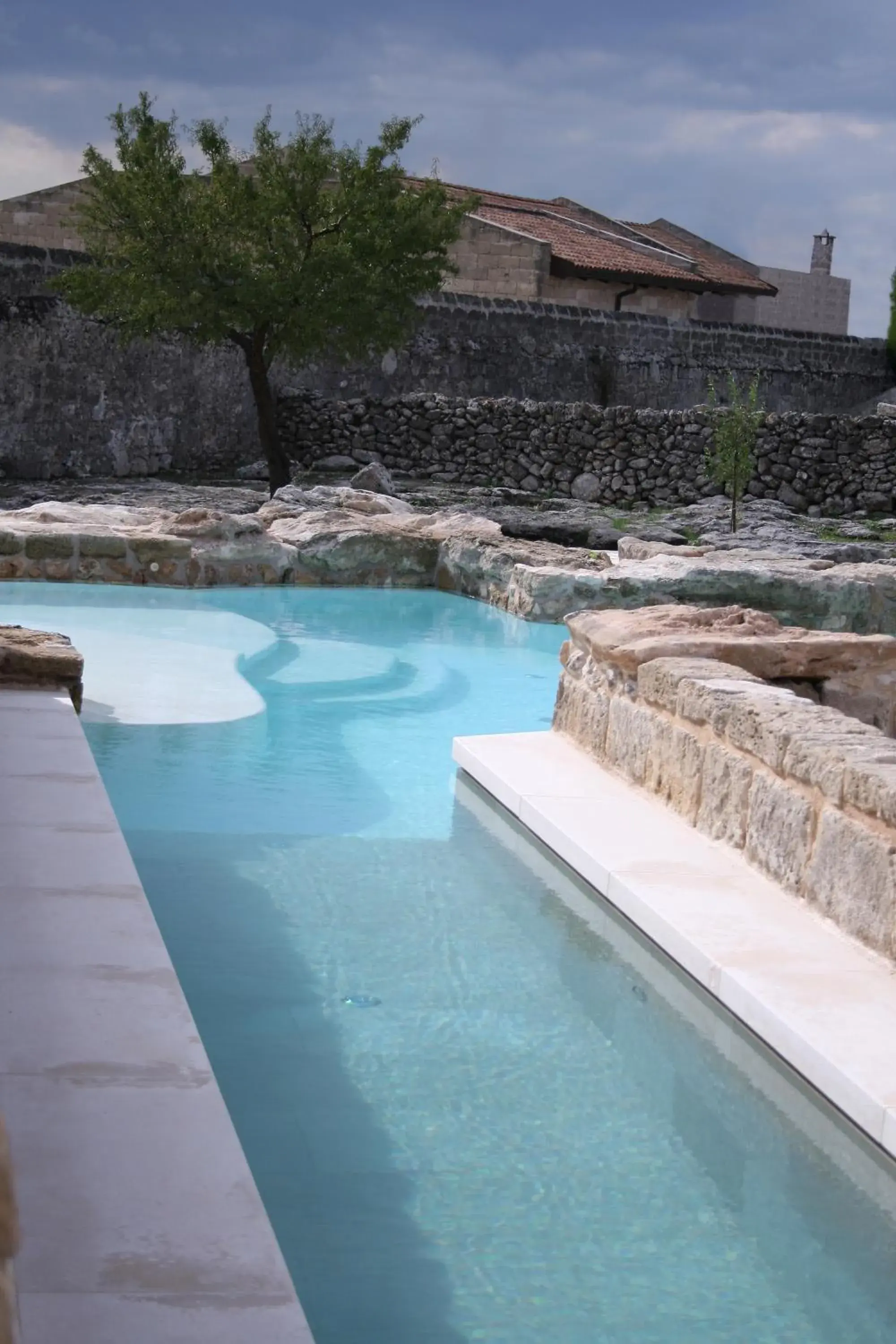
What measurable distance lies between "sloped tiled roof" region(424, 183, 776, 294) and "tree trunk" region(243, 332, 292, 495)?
391 inches

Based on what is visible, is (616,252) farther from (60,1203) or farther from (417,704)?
(60,1203)

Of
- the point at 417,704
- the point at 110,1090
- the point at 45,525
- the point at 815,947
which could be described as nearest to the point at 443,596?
the point at 45,525

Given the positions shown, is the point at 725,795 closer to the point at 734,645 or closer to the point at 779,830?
the point at 779,830

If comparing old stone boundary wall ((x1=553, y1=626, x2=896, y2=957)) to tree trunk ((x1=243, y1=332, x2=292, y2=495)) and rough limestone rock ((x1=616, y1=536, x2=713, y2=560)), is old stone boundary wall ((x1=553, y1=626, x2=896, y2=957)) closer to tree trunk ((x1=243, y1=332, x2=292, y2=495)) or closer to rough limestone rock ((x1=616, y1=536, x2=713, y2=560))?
rough limestone rock ((x1=616, y1=536, x2=713, y2=560))

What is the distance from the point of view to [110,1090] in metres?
2.28

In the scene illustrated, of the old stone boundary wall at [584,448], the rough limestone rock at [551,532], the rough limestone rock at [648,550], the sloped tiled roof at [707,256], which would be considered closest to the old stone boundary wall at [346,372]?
the old stone boundary wall at [584,448]

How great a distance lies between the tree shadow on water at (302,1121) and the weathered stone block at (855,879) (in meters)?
1.28

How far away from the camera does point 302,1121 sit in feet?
9.45

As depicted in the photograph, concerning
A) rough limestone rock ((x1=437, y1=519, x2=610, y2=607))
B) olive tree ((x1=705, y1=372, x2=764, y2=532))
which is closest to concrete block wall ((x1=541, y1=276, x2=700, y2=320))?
olive tree ((x1=705, y1=372, x2=764, y2=532))

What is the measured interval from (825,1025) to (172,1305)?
1.76 metres

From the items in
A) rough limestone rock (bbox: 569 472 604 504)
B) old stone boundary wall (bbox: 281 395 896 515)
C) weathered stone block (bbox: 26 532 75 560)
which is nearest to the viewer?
weathered stone block (bbox: 26 532 75 560)

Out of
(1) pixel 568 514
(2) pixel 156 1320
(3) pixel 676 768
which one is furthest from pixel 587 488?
(2) pixel 156 1320

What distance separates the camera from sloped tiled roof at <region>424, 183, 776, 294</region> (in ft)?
92.3

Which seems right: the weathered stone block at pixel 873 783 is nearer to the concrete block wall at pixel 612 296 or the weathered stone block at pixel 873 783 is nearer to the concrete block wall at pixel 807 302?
the concrete block wall at pixel 612 296
